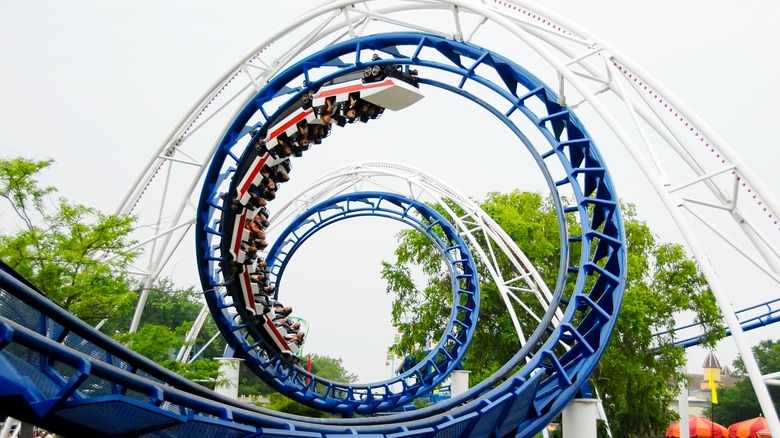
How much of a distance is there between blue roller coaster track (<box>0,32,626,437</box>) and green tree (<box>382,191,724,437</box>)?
8.32 m

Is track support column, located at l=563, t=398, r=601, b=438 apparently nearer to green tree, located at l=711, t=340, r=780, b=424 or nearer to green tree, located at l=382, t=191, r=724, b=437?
green tree, located at l=382, t=191, r=724, b=437

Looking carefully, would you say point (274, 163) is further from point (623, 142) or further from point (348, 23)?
point (623, 142)

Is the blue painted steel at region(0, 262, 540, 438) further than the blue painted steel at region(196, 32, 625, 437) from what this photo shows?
No

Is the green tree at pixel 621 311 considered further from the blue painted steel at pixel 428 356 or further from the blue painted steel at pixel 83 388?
the blue painted steel at pixel 83 388

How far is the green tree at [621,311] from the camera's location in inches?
808

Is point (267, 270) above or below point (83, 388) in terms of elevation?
above

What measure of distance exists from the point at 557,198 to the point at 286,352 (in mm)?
9218

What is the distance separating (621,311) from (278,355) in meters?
9.64

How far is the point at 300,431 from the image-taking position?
698cm

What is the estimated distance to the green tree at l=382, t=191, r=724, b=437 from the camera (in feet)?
67.3

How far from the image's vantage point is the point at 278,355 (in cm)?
1723

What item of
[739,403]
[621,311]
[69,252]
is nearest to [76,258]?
[69,252]

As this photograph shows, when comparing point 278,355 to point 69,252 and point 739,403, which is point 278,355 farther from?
point 739,403

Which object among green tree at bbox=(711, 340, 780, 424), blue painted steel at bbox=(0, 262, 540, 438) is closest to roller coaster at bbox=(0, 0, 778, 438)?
blue painted steel at bbox=(0, 262, 540, 438)
